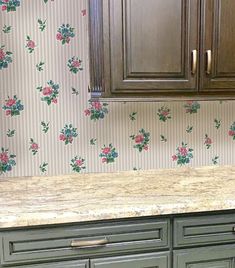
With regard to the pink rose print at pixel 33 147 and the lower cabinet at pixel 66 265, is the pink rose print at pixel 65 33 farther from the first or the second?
the lower cabinet at pixel 66 265

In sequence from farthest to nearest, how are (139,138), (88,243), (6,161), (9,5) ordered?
(139,138) < (6,161) < (9,5) < (88,243)

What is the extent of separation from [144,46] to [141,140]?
61 centimetres

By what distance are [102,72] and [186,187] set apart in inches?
26.0

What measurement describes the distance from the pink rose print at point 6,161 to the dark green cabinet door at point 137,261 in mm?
717

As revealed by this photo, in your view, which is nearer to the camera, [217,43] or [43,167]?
[217,43]

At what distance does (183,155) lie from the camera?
201 cm

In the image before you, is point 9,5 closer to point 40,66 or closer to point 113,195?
point 40,66

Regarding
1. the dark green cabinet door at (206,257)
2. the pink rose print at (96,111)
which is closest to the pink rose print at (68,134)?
the pink rose print at (96,111)

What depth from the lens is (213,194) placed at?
156 cm

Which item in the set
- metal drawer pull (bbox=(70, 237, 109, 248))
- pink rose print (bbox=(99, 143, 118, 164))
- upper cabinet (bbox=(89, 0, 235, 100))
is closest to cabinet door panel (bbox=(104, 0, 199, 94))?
upper cabinet (bbox=(89, 0, 235, 100))

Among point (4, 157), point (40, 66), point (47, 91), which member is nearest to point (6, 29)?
point (40, 66)

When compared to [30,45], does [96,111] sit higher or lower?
lower

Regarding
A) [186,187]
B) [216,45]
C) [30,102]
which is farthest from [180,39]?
[30,102]

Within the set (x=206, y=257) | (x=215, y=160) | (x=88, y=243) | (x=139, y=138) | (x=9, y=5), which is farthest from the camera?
(x=215, y=160)
